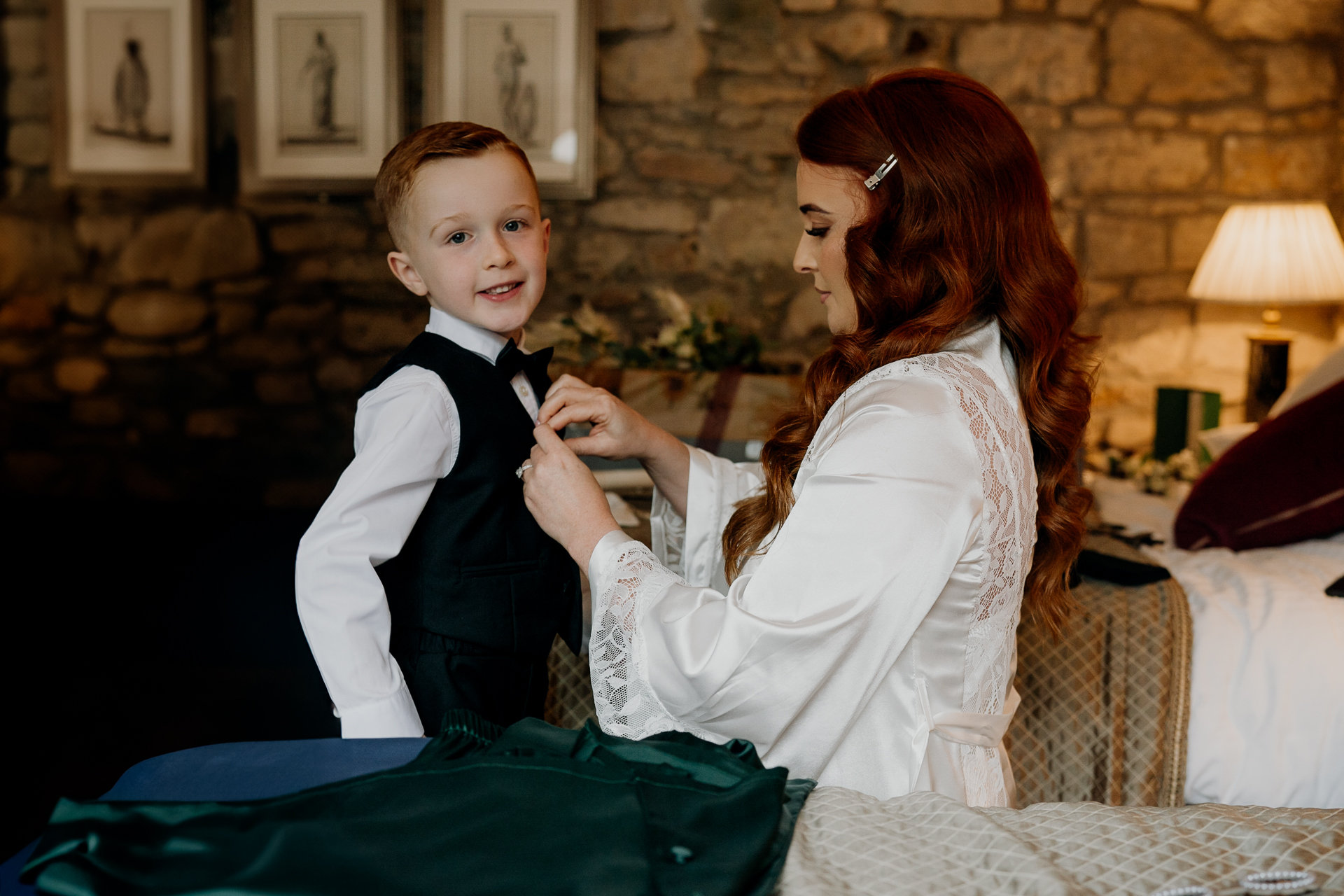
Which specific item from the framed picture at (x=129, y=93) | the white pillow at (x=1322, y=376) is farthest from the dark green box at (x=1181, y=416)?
the framed picture at (x=129, y=93)

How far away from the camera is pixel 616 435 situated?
1.56 meters

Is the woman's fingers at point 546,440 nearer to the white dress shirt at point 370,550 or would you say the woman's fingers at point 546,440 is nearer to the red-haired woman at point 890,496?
the red-haired woman at point 890,496

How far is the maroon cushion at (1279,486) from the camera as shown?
2.43m

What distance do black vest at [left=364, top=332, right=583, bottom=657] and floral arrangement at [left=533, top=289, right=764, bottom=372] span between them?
1999 mm

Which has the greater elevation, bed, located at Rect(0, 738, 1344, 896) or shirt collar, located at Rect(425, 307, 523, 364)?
shirt collar, located at Rect(425, 307, 523, 364)

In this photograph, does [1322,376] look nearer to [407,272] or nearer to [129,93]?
[407,272]

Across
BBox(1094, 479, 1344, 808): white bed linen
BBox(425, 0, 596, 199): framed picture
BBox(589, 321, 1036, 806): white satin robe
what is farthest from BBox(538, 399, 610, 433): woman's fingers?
BBox(425, 0, 596, 199): framed picture

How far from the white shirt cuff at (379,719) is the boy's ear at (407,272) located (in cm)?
58

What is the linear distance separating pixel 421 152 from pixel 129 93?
4.14 metres

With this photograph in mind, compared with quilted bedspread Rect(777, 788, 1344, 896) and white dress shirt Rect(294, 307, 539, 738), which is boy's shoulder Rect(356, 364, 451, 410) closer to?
white dress shirt Rect(294, 307, 539, 738)

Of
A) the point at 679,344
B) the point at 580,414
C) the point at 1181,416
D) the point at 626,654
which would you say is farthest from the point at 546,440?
the point at 1181,416

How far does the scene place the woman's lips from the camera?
1.47 metres

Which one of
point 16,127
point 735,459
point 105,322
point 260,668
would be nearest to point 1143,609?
point 735,459

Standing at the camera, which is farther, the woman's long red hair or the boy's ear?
the boy's ear
